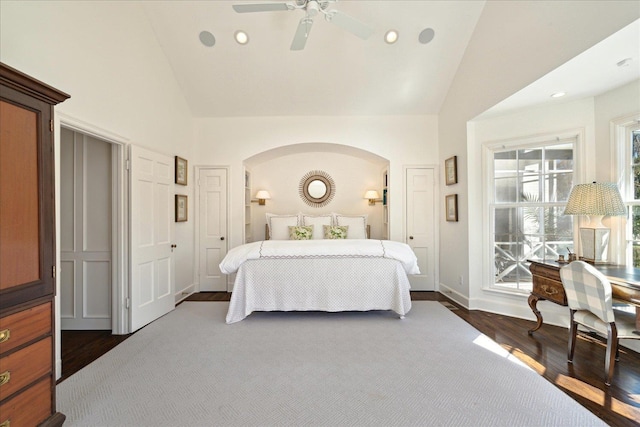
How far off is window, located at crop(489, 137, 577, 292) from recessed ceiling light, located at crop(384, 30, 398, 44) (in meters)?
1.92

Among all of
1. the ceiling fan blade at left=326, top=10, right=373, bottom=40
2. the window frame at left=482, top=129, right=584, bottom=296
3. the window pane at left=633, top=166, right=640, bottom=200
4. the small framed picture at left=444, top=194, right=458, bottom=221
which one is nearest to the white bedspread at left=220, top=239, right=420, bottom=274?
the window frame at left=482, top=129, right=584, bottom=296

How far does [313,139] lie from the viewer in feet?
15.6

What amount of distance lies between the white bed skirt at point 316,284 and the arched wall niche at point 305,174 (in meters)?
2.24

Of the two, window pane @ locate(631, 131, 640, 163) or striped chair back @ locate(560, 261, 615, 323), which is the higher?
window pane @ locate(631, 131, 640, 163)

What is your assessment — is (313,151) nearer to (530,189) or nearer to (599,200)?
(530,189)

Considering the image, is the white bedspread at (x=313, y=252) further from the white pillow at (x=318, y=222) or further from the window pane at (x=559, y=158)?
the window pane at (x=559, y=158)

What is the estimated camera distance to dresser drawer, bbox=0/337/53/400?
1349mm

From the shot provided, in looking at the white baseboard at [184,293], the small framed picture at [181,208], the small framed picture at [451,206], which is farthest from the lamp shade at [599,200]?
the white baseboard at [184,293]

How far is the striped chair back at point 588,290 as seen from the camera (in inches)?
78.4

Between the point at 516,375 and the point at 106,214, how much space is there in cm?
415

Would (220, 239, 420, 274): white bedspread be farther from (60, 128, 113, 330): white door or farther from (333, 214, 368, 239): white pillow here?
(333, 214, 368, 239): white pillow

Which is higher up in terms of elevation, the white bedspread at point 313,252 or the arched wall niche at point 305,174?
the arched wall niche at point 305,174

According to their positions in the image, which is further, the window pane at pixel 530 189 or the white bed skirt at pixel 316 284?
A: the window pane at pixel 530 189

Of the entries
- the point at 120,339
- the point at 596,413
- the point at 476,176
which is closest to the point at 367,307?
the point at 596,413
